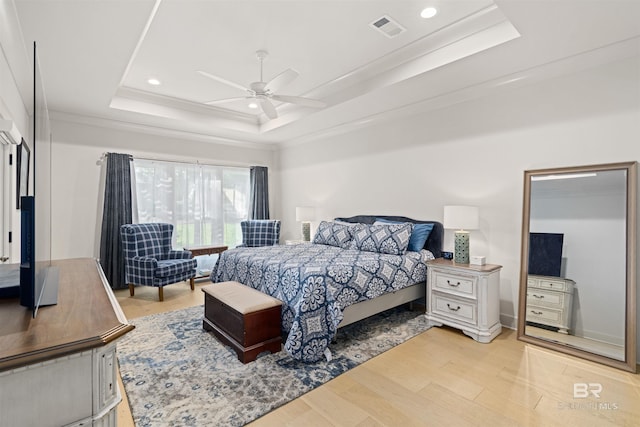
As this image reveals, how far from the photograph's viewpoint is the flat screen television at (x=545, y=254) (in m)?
2.86

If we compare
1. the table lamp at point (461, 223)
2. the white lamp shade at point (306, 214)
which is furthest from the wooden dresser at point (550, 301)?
the white lamp shade at point (306, 214)

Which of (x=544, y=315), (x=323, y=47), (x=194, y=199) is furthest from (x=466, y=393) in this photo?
(x=194, y=199)

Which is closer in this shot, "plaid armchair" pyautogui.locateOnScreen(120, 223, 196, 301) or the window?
"plaid armchair" pyautogui.locateOnScreen(120, 223, 196, 301)

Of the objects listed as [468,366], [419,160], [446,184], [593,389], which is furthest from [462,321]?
[419,160]

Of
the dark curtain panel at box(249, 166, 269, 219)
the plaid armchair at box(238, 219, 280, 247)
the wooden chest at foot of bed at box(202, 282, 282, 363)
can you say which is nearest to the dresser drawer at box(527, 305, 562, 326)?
the wooden chest at foot of bed at box(202, 282, 282, 363)

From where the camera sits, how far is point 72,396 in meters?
0.87

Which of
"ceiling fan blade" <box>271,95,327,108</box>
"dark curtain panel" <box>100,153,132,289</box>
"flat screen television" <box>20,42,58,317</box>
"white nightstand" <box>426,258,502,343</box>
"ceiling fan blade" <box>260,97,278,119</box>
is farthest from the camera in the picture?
"dark curtain panel" <box>100,153,132,289</box>

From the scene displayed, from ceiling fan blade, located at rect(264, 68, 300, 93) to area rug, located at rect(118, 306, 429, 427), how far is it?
2.30 metres

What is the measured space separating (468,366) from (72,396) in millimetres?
2594

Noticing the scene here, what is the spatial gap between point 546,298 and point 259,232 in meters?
4.28

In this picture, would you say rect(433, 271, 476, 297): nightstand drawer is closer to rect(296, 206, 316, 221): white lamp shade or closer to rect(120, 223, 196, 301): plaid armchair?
rect(296, 206, 316, 221): white lamp shade

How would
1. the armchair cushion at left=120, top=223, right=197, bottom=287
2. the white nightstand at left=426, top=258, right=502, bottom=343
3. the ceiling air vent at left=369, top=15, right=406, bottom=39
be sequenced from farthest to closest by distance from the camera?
the armchair cushion at left=120, top=223, right=197, bottom=287
the white nightstand at left=426, top=258, right=502, bottom=343
the ceiling air vent at left=369, top=15, right=406, bottom=39

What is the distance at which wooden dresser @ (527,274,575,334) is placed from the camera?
278 centimetres

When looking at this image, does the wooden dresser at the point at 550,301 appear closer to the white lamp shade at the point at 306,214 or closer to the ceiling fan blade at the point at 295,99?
the ceiling fan blade at the point at 295,99
